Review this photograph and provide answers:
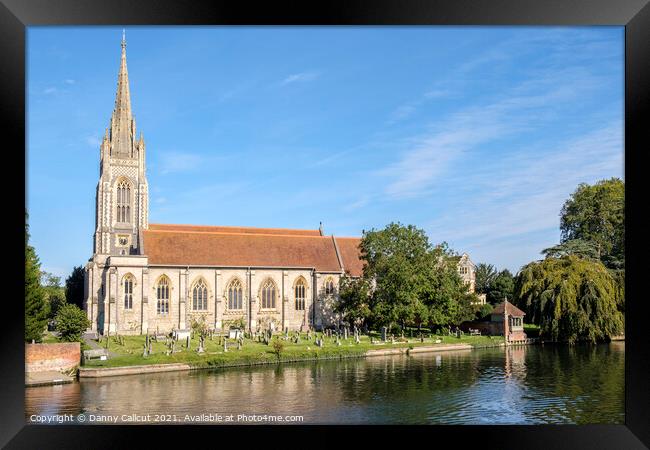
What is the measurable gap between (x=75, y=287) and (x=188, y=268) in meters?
9.23

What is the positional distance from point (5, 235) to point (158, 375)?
9.99 m

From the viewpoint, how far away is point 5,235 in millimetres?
8523

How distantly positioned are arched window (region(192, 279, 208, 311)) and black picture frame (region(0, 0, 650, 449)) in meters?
21.2

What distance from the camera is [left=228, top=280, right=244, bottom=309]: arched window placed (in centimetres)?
3081

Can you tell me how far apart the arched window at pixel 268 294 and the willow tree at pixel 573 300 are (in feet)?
42.0

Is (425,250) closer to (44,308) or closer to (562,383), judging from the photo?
(562,383)

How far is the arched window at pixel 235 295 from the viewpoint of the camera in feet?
101

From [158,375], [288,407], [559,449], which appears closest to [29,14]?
[288,407]

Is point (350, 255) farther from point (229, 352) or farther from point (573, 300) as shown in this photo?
point (229, 352)

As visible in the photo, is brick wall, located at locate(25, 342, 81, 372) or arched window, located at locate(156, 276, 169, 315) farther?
arched window, located at locate(156, 276, 169, 315)

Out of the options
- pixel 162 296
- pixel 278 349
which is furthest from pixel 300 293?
pixel 278 349

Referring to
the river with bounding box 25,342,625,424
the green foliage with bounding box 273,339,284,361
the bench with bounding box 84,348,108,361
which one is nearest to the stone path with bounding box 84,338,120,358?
the bench with bounding box 84,348,108,361

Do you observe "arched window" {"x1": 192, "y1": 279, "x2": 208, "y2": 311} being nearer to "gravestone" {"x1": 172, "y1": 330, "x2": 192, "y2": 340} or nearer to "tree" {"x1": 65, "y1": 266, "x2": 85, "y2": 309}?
"gravestone" {"x1": 172, "y1": 330, "x2": 192, "y2": 340}

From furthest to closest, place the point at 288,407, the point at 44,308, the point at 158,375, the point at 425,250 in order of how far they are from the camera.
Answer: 1. the point at 425,250
2. the point at 44,308
3. the point at 158,375
4. the point at 288,407
